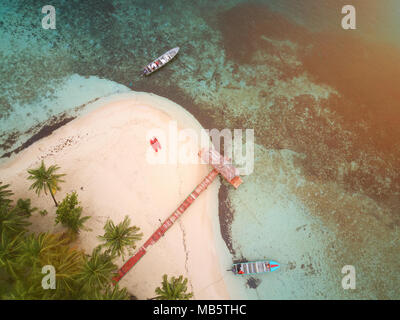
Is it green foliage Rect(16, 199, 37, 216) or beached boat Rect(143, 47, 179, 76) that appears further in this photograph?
beached boat Rect(143, 47, 179, 76)

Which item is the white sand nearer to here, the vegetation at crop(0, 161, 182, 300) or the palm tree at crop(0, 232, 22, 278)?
the vegetation at crop(0, 161, 182, 300)

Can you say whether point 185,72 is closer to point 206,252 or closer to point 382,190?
point 206,252

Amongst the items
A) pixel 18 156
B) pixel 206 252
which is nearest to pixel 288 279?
pixel 206 252

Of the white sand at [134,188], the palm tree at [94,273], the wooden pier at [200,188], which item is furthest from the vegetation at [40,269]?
the white sand at [134,188]

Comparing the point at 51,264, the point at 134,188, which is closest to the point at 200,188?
the point at 134,188

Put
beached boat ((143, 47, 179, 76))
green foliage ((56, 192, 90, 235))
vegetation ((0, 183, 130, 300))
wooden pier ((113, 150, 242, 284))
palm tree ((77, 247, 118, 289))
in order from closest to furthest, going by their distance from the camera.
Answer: vegetation ((0, 183, 130, 300)) → palm tree ((77, 247, 118, 289)) → green foliage ((56, 192, 90, 235)) → wooden pier ((113, 150, 242, 284)) → beached boat ((143, 47, 179, 76))

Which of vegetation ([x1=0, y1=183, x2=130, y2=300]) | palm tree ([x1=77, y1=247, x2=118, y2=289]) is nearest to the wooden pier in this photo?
vegetation ([x1=0, y1=183, x2=130, y2=300])

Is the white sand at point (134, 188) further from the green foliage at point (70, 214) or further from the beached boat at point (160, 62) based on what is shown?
the beached boat at point (160, 62)
